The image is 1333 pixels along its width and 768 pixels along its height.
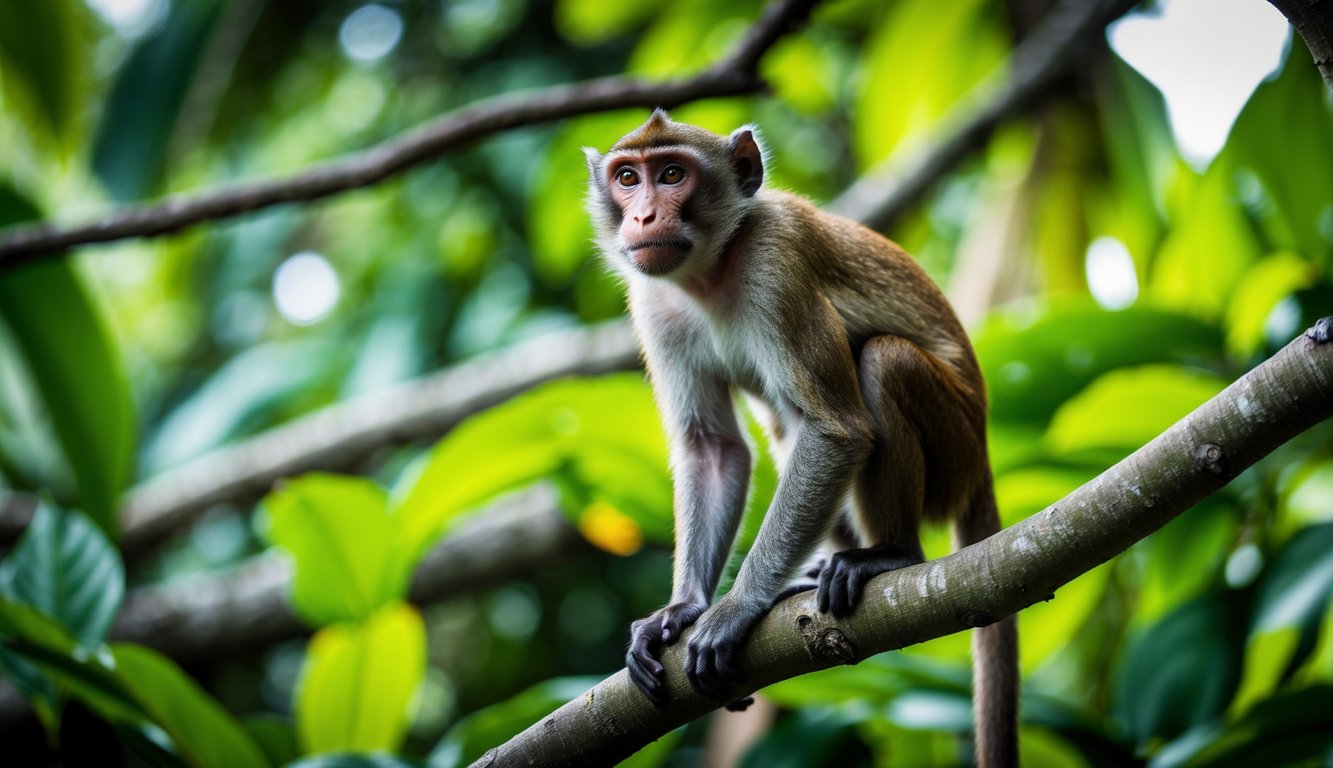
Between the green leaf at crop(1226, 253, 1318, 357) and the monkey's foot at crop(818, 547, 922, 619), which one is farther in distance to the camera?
the green leaf at crop(1226, 253, 1318, 357)

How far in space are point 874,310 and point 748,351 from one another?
43 cm

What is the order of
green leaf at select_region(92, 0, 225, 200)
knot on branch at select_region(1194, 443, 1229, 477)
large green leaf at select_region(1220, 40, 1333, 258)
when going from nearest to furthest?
knot on branch at select_region(1194, 443, 1229, 477)
large green leaf at select_region(1220, 40, 1333, 258)
green leaf at select_region(92, 0, 225, 200)

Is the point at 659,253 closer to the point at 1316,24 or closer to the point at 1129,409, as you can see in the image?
the point at 1316,24

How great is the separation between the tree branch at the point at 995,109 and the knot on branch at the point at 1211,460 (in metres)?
4.94

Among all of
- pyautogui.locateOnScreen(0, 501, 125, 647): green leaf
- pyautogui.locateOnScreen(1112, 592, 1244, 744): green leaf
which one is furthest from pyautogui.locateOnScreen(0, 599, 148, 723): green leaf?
pyautogui.locateOnScreen(1112, 592, 1244, 744): green leaf

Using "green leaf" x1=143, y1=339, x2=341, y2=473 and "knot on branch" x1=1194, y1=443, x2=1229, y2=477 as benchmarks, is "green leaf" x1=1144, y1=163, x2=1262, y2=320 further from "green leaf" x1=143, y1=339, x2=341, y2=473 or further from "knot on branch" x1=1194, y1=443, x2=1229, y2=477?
"green leaf" x1=143, y1=339, x2=341, y2=473

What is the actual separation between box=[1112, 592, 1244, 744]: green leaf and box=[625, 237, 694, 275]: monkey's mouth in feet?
8.34

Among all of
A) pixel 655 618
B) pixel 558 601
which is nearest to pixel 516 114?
pixel 655 618

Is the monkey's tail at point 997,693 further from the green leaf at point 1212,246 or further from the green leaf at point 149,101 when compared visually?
the green leaf at point 149,101

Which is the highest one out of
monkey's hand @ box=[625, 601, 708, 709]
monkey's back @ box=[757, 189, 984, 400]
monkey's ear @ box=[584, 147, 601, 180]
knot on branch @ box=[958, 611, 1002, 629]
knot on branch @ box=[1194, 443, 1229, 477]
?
monkey's ear @ box=[584, 147, 601, 180]

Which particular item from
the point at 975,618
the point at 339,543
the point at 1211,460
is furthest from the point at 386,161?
the point at 1211,460

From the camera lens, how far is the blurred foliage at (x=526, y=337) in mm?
4234

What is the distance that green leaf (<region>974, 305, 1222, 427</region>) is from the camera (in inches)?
182

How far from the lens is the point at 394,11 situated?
9.64 m
